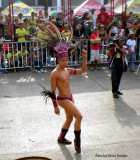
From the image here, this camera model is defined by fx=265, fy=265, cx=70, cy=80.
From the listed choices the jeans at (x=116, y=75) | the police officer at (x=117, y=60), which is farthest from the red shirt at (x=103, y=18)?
the jeans at (x=116, y=75)

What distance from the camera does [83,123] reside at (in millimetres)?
5426

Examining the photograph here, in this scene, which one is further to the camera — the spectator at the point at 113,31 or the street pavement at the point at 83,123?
the spectator at the point at 113,31

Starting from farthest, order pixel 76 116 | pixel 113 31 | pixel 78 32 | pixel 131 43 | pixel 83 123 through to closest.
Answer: pixel 113 31 < pixel 78 32 < pixel 131 43 < pixel 83 123 < pixel 76 116

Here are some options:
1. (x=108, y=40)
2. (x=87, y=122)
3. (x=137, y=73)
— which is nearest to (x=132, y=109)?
(x=87, y=122)

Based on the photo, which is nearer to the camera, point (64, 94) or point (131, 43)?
point (64, 94)

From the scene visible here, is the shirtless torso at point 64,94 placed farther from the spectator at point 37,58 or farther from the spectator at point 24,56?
the spectator at point 24,56

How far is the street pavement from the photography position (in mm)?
4246

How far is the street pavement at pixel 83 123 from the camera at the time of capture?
4246 millimetres

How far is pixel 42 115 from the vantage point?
19.3 ft

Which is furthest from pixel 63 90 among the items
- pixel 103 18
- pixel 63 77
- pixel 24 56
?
pixel 103 18

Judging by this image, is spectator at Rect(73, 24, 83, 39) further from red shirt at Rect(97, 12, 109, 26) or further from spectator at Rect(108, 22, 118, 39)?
red shirt at Rect(97, 12, 109, 26)

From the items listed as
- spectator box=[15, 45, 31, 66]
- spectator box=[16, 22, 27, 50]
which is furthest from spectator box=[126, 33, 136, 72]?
spectator box=[16, 22, 27, 50]

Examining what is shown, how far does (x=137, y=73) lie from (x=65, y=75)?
6.61m

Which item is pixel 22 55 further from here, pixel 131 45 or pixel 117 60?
pixel 117 60
